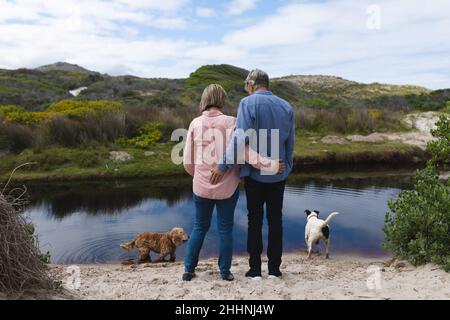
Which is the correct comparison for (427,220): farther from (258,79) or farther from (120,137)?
(120,137)

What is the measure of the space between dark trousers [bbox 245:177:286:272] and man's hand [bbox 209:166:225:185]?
30cm

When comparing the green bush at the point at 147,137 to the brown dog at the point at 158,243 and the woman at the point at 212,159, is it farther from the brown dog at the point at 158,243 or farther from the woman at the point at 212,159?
the woman at the point at 212,159

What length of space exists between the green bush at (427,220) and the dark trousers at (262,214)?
166 cm

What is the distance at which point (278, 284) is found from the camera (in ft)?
13.1

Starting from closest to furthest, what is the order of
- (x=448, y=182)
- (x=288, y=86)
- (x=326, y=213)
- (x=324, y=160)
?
1. (x=448, y=182)
2. (x=326, y=213)
3. (x=324, y=160)
4. (x=288, y=86)

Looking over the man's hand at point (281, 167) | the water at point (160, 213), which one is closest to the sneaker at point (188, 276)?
the man's hand at point (281, 167)

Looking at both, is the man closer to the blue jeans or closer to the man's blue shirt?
the man's blue shirt

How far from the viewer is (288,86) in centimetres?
4147

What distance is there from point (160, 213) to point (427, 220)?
18.0ft

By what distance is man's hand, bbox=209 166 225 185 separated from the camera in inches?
152

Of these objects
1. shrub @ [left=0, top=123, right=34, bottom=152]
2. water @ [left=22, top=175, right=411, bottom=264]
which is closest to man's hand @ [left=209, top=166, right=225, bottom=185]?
water @ [left=22, top=175, right=411, bottom=264]

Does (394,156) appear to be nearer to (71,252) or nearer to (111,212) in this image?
(111,212)
